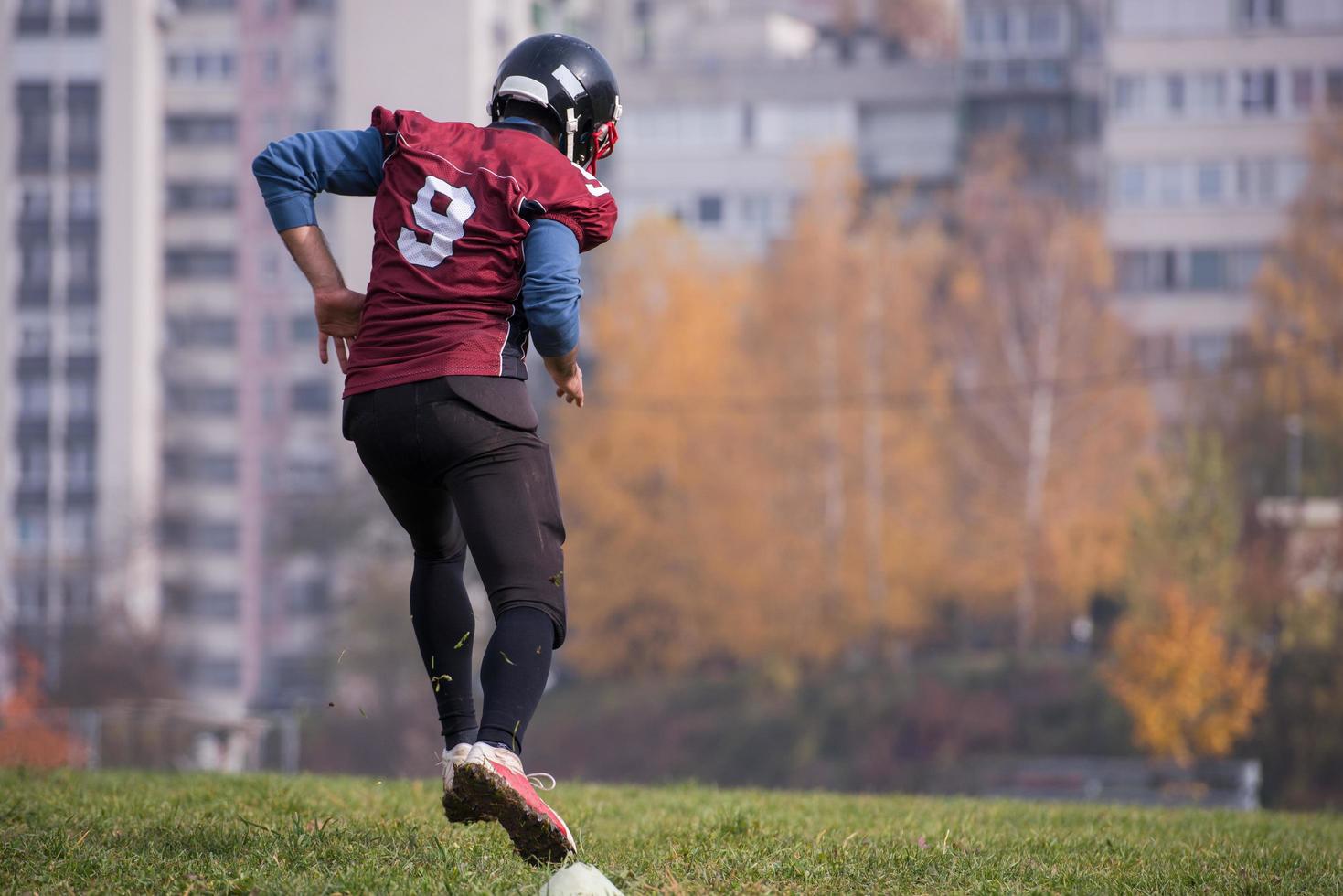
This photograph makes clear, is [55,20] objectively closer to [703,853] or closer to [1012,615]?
[1012,615]

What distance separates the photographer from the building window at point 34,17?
78000 mm

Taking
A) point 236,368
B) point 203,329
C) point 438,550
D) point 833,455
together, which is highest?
point 203,329

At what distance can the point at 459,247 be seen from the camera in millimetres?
5211

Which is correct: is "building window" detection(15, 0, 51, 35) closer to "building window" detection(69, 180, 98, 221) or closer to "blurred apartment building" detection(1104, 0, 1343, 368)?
"building window" detection(69, 180, 98, 221)

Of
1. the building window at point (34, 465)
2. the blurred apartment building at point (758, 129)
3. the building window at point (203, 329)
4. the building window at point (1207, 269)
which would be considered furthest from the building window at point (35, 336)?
the building window at point (1207, 269)

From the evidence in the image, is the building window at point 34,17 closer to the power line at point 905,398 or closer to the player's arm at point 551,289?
the power line at point 905,398

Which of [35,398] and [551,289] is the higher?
[35,398]

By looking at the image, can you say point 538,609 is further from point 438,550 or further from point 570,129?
point 570,129

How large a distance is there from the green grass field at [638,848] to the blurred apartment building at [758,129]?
209 ft

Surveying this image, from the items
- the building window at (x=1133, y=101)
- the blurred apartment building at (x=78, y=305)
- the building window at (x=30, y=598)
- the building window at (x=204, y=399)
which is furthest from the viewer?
the building window at (x=204, y=399)

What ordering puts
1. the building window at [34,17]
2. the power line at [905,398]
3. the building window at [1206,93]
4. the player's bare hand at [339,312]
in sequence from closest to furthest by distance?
the player's bare hand at [339,312] → the power line at [905,398] → the building window at [1206,93] → the building window at [34,17]

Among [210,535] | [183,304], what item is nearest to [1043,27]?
[183,304]

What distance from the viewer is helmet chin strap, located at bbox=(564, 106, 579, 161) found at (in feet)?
18.1

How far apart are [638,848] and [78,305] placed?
242 ft
